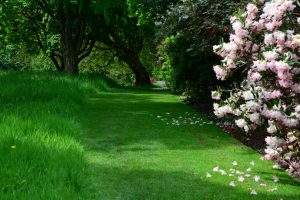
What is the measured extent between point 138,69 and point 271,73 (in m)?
23.7

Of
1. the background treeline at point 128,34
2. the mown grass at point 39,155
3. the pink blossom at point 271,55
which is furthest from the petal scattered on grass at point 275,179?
the background treeline at point 128,34

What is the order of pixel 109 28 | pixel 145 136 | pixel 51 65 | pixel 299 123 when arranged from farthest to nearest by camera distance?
pixel 51 65 → pixel 109 28 → pixel 145 136 → pixel 299 123

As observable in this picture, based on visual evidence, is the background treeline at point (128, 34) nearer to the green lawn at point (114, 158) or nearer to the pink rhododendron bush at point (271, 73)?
the green lawn at point (114, 158)

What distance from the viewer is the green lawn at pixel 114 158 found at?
514cm

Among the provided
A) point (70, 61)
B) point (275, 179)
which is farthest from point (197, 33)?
point (70, 61)

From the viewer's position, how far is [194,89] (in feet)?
49.0

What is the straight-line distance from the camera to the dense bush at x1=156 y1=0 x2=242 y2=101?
34.0 feet

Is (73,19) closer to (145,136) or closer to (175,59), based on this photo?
(175,59)

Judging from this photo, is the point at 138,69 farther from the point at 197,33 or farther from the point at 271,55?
the point at 271,55

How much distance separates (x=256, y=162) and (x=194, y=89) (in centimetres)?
781

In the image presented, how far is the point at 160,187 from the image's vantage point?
578cm

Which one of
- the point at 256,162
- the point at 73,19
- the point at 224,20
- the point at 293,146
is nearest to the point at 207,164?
the point at 256,162

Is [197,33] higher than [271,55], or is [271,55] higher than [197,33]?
[197,33]

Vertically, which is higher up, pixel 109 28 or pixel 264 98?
pixel 109 28
